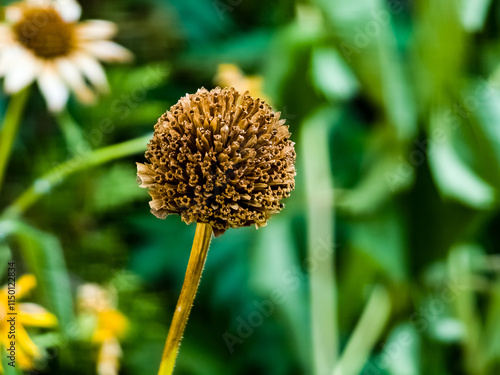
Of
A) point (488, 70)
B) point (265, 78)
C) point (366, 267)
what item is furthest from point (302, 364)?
point (488, 70)

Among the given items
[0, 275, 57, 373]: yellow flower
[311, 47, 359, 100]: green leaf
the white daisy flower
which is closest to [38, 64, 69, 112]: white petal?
the white daisy flower

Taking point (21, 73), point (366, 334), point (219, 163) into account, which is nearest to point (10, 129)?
point (21, 73)

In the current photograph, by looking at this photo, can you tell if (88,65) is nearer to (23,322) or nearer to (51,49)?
(51,49)

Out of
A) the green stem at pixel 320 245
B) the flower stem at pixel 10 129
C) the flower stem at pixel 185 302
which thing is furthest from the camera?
the green stem at pixel 320 245

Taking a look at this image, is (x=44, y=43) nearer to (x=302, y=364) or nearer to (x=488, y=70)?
(x=302, y=364)

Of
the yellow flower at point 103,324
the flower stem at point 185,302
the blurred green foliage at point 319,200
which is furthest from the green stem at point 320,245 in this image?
the flower stem at point 185,302

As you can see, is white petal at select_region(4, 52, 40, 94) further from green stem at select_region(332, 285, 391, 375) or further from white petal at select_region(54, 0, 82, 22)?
green stem at select_region(332, 285, 391, 375)

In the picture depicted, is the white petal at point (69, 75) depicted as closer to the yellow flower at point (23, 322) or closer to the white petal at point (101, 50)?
the white petal at point (101, 50)

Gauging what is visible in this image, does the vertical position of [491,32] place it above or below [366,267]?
above
